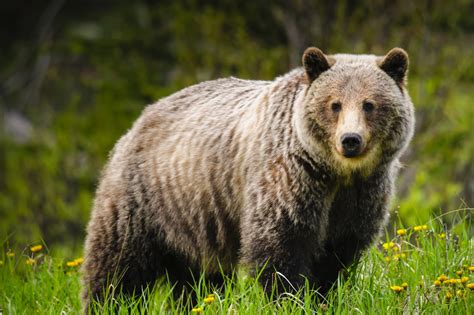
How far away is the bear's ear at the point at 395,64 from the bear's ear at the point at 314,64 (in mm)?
340

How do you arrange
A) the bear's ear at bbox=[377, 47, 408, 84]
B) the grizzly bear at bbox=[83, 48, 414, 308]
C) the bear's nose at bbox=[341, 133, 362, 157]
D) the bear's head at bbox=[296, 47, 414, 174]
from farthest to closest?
1. the bear's ear at bbox=[377, 47, 408, 84]
2. the grizzly bear at bbox=[83, 48, 414, 308]
3. the bear's head at bbox=[296, 47, 414, 174]
4. the bear's nose at bbox=[341, 133, 362, 157]

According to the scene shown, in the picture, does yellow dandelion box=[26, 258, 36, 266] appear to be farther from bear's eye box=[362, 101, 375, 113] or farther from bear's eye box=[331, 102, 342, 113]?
bear's eye box=[362, 101, 375, 113]

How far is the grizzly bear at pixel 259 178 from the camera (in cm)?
609

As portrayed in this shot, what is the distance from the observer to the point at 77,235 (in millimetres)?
14250

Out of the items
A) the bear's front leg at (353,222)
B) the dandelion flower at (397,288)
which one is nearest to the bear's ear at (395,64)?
the bear's front leg at (353,222)

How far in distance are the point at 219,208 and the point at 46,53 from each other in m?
8.75

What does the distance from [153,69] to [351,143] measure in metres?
9.05

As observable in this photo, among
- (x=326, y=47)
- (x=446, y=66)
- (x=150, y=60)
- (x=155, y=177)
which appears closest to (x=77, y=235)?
(x=150, y=60)

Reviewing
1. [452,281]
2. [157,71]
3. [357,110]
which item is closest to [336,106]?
[357,110]

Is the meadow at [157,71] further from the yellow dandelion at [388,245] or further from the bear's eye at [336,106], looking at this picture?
the bear's eye at [336,106]

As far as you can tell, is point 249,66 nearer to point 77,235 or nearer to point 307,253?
point 77,235

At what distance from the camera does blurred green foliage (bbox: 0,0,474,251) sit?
1246 cm

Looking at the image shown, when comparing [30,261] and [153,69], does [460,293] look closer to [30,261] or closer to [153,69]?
[30,261]

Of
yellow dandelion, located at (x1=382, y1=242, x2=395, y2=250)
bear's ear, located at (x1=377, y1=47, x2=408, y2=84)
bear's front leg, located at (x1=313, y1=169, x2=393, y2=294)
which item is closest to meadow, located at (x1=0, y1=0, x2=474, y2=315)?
yellow dandelion, located at (x1=382, y1=242, x2=395, y2=250)
